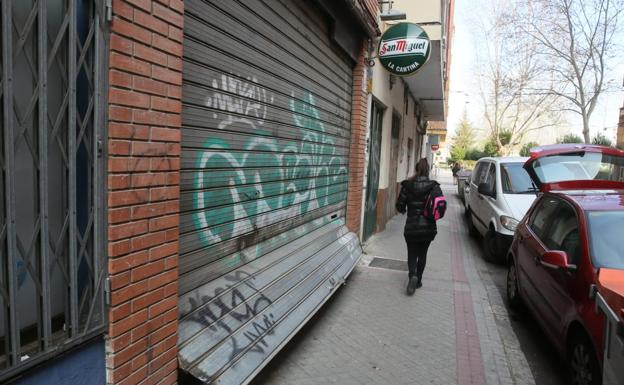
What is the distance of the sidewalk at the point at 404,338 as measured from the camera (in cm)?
374

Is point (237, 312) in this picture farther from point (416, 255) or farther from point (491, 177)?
point (491, 177)

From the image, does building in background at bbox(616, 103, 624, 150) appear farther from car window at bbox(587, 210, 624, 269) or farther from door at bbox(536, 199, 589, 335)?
car window at bbox(587, 210, 624, 269)

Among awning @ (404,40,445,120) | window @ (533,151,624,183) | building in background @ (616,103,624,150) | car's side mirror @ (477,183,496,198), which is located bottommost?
car's side mirror @ (477,183,496,198)

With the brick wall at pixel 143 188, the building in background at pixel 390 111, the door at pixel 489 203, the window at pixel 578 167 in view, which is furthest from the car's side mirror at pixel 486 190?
the brick wall at pixel 143 188

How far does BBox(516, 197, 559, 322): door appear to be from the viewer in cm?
427

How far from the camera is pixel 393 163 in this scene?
39.0 feet

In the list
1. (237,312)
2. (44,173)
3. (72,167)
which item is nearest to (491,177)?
(237,312)

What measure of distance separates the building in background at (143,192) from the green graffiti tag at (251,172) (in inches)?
0.7

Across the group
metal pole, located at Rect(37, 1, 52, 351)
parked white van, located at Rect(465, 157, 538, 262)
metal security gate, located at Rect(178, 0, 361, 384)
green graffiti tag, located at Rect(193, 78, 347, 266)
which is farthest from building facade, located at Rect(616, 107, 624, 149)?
metal pole, located at Rect(37, 1, 52, 351)

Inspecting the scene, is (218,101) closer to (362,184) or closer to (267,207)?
(267,207)

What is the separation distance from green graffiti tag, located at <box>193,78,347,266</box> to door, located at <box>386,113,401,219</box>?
609 centimetres

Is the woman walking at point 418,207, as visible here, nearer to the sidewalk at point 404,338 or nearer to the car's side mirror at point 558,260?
the sidewalk at point 404,338

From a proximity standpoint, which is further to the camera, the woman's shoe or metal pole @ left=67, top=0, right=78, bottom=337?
the woman's shoe

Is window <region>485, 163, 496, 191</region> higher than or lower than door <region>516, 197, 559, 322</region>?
higher
